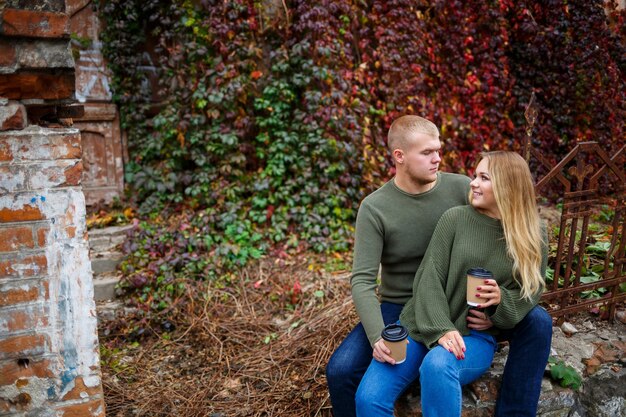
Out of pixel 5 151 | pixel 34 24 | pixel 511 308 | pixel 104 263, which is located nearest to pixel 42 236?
pixel 5 151

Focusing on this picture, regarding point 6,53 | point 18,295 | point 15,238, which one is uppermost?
point 6,53

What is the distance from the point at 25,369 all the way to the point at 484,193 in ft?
6.98

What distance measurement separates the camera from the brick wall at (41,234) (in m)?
1.96

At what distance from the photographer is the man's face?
8.66ft

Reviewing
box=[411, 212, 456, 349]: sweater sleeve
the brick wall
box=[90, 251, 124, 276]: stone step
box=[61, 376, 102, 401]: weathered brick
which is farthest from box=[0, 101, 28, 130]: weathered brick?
box=[90, 251, 124, 276]: stone step

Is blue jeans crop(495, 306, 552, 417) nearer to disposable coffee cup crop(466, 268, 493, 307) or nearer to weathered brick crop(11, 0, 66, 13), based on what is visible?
disposable coffee cup crop(466, 268, 493, 307)

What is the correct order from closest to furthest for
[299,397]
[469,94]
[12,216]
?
[12,216] → [299,397] → [469,94]

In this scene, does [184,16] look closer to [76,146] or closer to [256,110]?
[256,110]

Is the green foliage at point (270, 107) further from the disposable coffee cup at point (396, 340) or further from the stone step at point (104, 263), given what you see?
the disposable coffee cup at point (396, 340)

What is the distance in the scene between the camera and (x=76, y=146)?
2070mm

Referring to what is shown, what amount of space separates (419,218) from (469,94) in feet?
14.1

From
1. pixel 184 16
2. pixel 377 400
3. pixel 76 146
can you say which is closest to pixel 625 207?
pixel 377 400

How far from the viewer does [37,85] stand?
2.03 metres

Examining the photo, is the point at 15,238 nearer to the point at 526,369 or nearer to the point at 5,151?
the point at 5,151
